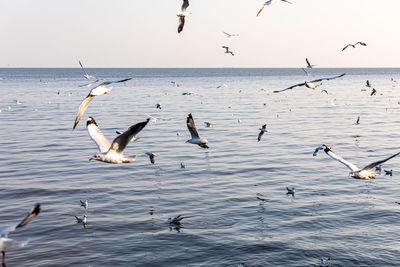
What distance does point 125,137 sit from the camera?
10945 mm

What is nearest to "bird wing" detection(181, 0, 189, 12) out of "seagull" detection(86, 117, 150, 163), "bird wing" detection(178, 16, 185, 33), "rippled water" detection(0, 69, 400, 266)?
"bird wing" detection(178, 16, 185, 33)

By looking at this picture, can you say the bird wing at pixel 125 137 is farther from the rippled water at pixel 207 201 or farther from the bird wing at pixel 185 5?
the bird wing at pixel 185 5

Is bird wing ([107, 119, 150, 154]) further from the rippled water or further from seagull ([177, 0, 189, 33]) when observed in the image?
seagull ([177, 0, 189, 33])

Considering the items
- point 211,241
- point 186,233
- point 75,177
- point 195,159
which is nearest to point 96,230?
point 186,233

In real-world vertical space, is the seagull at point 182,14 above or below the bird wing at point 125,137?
above

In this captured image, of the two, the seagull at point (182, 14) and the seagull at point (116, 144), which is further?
the seagull at point (182, 14)

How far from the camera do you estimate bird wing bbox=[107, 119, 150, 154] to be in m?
10.3

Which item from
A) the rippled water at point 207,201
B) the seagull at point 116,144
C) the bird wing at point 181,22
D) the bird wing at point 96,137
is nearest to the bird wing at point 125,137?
the seagull at point 116,144

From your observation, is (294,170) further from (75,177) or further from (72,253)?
(72,253)

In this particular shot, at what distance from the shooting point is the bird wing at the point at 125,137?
1032 centimetres

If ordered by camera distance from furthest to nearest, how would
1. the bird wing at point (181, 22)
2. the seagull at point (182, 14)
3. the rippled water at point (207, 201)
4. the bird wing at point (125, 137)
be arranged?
the seagull at point (182, 14)
the bird wing at point (181, 22)
the rippled water at point (207, 201)
the bird wing at point (125, 137)

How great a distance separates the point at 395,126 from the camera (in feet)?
141

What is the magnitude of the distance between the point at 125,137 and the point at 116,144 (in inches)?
20.2

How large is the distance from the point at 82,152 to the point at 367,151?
20.1 metres
